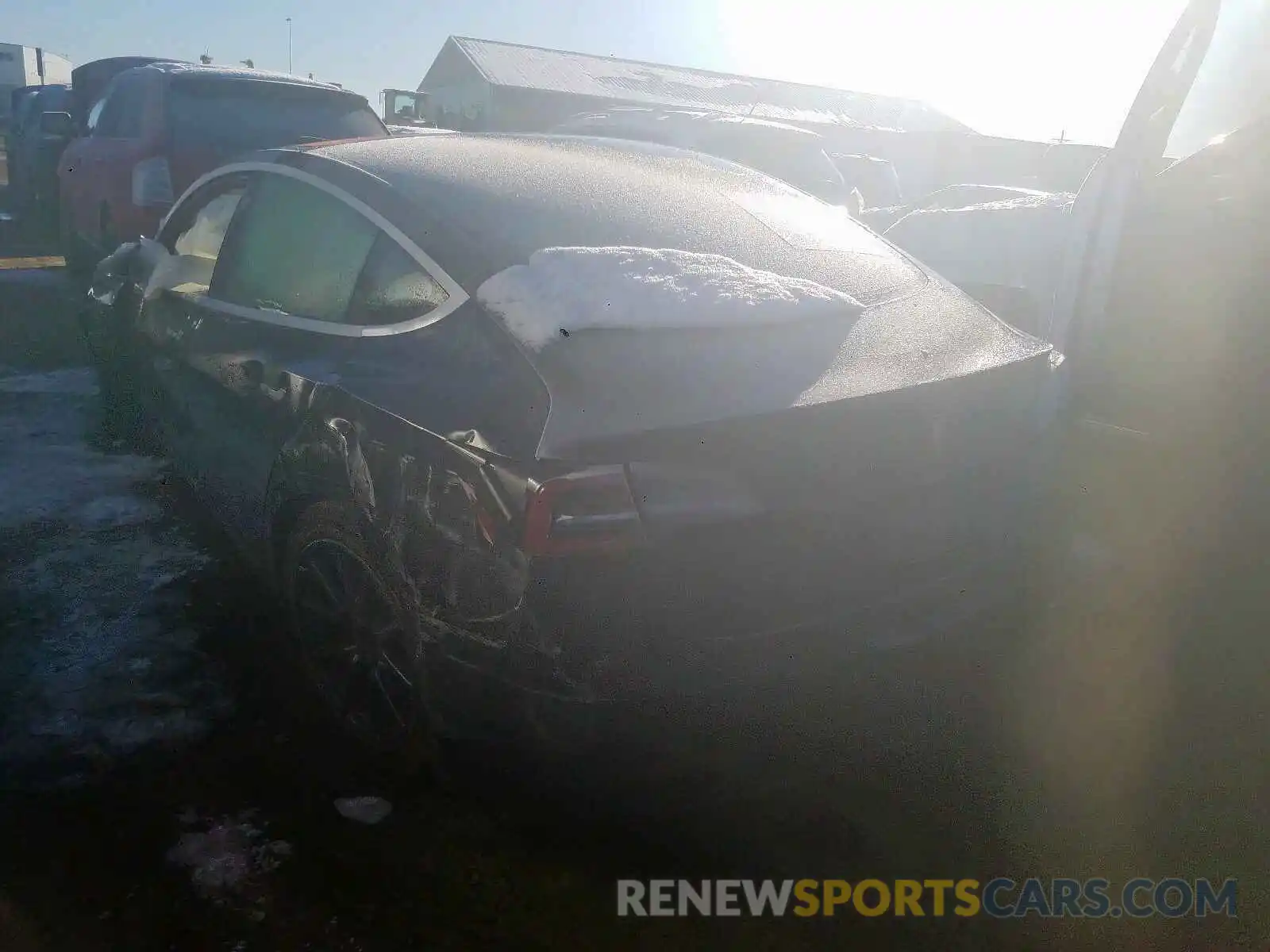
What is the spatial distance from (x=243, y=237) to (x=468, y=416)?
5.35ft

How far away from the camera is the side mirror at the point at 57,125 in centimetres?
812

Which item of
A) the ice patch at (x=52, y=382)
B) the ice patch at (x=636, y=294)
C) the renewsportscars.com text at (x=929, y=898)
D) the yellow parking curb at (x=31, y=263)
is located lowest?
the yellow parking curb at (x=31, y=263)

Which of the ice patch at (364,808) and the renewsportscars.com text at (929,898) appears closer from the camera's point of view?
Result: the renewsportscars.com text at (929,898)

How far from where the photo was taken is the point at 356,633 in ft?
8.37

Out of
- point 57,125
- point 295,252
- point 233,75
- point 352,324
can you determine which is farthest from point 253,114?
point 352,324

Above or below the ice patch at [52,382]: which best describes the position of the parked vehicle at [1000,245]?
above

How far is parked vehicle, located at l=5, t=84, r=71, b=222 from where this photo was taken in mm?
11015

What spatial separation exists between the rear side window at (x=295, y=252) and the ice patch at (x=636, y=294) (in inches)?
24.1

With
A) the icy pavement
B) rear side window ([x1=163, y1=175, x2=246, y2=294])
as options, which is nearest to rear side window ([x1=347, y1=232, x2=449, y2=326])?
rear side window ([x1=163, y1=175, x2=246, y2=294])

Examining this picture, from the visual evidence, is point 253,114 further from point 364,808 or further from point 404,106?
point 404,106

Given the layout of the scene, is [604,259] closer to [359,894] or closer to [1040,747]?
[359,894]

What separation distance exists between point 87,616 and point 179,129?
4731 millimetres

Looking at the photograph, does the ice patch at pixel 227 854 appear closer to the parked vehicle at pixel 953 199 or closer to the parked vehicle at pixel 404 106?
the parked vehicle at pixel 953 199

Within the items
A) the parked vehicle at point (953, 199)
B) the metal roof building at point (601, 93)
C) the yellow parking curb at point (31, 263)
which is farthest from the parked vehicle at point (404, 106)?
the parked vehicle at point (953, 199)
